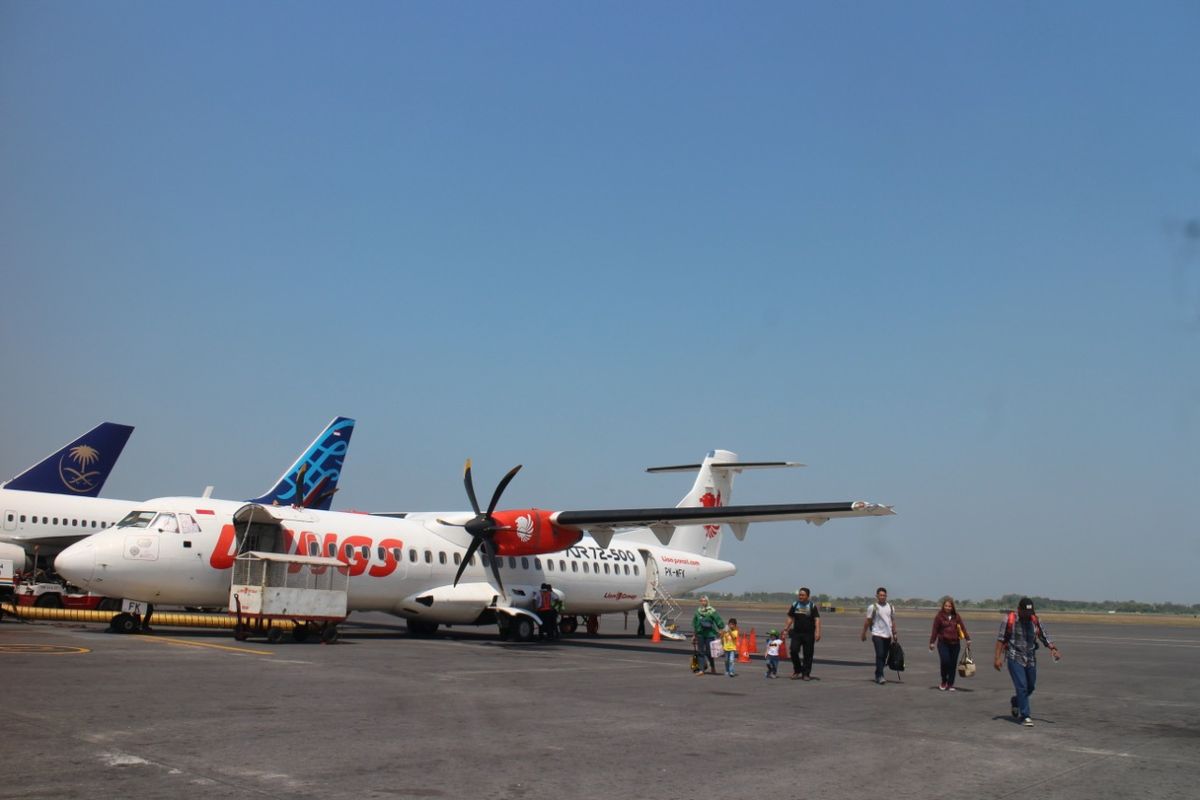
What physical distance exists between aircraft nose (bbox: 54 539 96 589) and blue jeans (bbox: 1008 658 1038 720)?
1836 centimetres

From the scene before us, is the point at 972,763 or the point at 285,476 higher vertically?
the point at 285,476

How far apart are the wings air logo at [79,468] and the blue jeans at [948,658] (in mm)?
32345

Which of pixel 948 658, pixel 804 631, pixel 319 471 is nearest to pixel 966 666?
pixel 948 658

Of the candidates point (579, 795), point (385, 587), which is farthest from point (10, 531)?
→ point (579, 795)

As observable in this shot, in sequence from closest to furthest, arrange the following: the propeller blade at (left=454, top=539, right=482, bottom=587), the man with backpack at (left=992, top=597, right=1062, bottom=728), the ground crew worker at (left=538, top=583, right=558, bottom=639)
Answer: the man with backpack at (left=992, top=597, right=1062, bottom=728) < the propeller blade at (left=454, top=539, right=482, bottom=587) < the ground crew worker at (left=538, top=583, right=558, bottom=639)

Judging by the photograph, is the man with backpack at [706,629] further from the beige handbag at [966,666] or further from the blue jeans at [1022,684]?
the blue jeans at [1022,684]

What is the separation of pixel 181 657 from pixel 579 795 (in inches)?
456

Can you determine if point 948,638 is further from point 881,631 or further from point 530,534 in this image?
point 530,534

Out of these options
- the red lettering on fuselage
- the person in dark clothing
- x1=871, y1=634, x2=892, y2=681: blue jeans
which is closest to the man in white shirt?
x1=871, y1=634, x2=892, y2=681: blue jeans

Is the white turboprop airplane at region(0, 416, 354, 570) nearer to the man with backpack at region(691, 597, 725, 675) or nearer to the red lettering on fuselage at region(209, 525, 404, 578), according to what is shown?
the red lettering on fuselage at region(209, 525, 404, 578)

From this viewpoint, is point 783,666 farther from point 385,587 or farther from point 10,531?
point 10,531

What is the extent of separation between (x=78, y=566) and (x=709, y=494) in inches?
800

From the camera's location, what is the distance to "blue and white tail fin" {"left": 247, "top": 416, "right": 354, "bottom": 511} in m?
39.6

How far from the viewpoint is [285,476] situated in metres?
40.2
